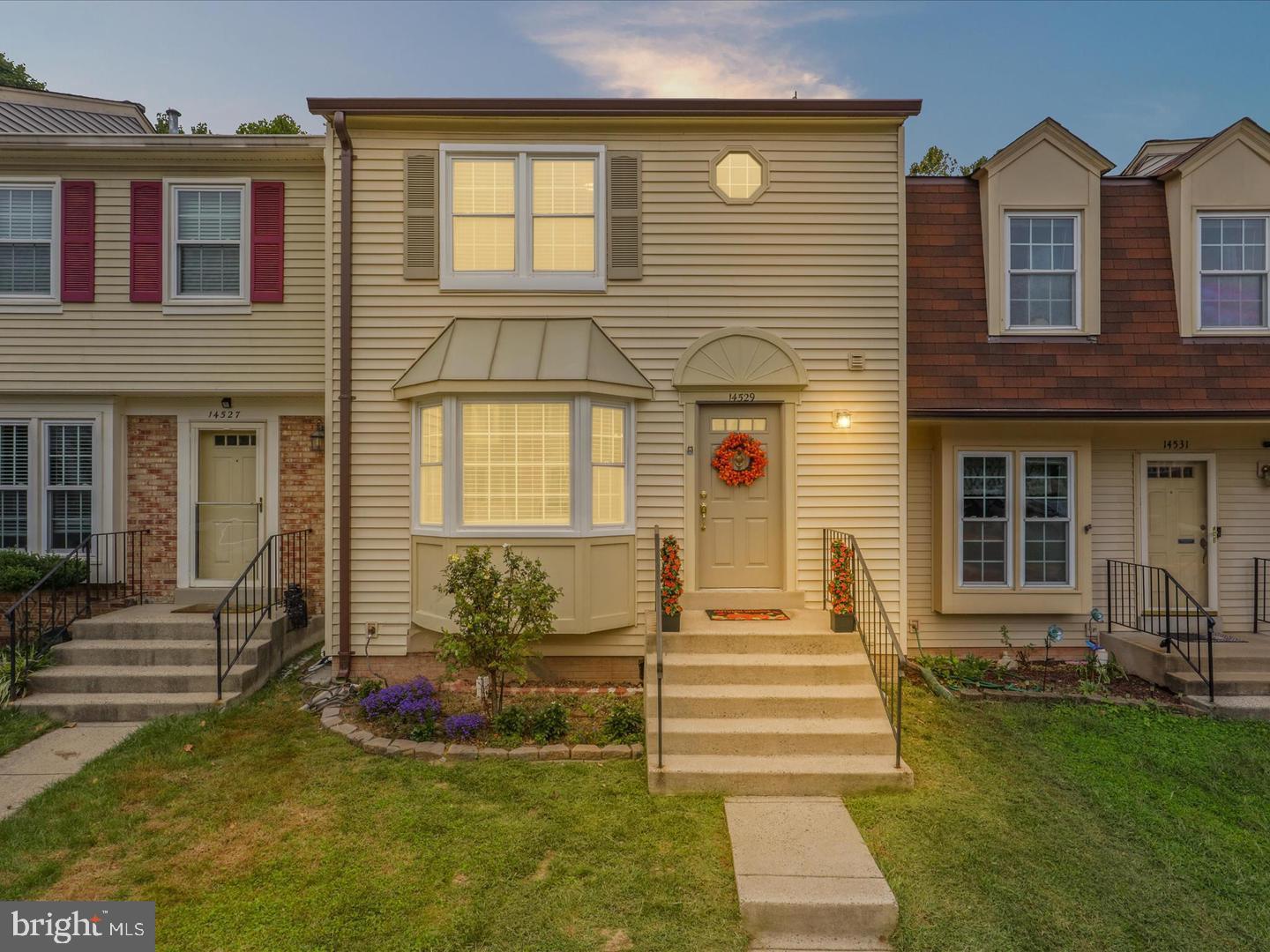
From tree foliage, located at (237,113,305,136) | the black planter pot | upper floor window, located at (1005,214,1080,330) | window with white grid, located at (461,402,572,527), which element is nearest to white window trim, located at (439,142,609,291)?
window with white grid, located at (461,402,572,527)

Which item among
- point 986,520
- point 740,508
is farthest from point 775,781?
point 986,520

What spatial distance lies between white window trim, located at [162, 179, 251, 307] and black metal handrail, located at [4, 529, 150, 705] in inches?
116

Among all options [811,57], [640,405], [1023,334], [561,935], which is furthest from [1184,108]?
[561,935]

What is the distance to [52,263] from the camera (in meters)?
7.86

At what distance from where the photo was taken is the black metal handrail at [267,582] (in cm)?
707

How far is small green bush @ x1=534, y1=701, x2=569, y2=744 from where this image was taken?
530 centimetres

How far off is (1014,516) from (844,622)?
3167 millimetres

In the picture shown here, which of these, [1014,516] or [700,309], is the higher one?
[700,309]

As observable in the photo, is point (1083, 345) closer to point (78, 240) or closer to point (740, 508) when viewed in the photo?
point (740, 508)

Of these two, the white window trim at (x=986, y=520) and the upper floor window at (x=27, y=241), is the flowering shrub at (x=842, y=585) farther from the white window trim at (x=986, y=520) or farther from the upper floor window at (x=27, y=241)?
the upper floor window at (x=27, y=241)

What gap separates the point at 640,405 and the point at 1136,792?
5428 mm

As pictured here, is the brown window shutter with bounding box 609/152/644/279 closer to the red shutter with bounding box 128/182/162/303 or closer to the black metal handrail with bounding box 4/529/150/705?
the red shutter with bounding box 128/182/162/303

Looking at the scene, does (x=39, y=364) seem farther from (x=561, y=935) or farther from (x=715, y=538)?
(x=561, y=935)

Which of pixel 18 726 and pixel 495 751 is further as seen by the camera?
pixel 18 726
